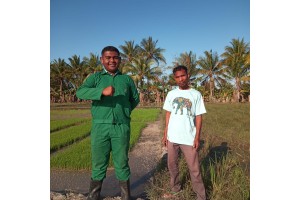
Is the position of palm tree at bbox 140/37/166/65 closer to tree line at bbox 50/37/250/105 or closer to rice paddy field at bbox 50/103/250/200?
tree line at bbox 50/37/250/105

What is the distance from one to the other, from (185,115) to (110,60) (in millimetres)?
830

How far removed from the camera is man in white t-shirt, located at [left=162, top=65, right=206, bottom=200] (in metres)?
2.28

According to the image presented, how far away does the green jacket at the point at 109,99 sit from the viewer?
226 centimetres

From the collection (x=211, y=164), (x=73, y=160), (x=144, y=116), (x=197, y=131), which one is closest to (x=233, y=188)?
(x=197, y=131)

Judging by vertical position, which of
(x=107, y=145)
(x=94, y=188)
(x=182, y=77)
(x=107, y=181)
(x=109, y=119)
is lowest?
(x=107, y=181)

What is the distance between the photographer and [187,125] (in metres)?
2.29

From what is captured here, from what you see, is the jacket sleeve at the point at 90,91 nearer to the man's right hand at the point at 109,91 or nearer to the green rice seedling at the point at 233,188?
the man's right hand at the point at 109,91

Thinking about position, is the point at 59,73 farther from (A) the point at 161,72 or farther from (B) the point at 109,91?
(B) the point at 109,91

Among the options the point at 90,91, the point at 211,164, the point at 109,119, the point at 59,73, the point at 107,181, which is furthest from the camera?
the point at 59,73

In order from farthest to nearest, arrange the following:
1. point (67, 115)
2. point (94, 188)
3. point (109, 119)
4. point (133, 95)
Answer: point (67, 115)
point (133, 95)
point (94, 188)
point (109, 119)

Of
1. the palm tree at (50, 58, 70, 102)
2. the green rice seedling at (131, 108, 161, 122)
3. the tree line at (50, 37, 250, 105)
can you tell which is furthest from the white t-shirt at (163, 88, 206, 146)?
the palm tree at (50, 58, 70, 102)
